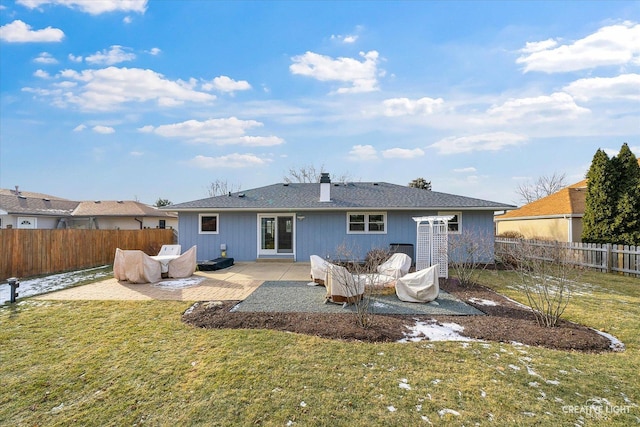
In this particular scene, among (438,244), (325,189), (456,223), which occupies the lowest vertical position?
(438,244)

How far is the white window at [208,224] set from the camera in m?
13.5

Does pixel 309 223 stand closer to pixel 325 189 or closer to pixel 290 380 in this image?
pixel 325 189

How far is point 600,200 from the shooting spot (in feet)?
39.3

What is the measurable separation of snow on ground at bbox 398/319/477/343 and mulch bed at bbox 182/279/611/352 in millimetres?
116

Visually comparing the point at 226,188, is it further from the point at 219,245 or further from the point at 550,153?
the point at 550,153

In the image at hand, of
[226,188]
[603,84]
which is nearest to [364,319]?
[603,84]

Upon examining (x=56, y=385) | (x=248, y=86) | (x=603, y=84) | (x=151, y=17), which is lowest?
(x=56, y=385)

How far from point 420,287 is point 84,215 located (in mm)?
27468

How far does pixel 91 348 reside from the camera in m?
4.25

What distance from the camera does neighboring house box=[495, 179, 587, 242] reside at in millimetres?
14953

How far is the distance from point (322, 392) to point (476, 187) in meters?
22.6

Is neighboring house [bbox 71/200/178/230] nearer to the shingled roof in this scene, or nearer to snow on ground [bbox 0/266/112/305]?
the shingled roof

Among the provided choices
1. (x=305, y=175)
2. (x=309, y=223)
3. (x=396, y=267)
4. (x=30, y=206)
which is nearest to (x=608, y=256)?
(x=396, y=267)

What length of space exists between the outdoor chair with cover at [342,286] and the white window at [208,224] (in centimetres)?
868
